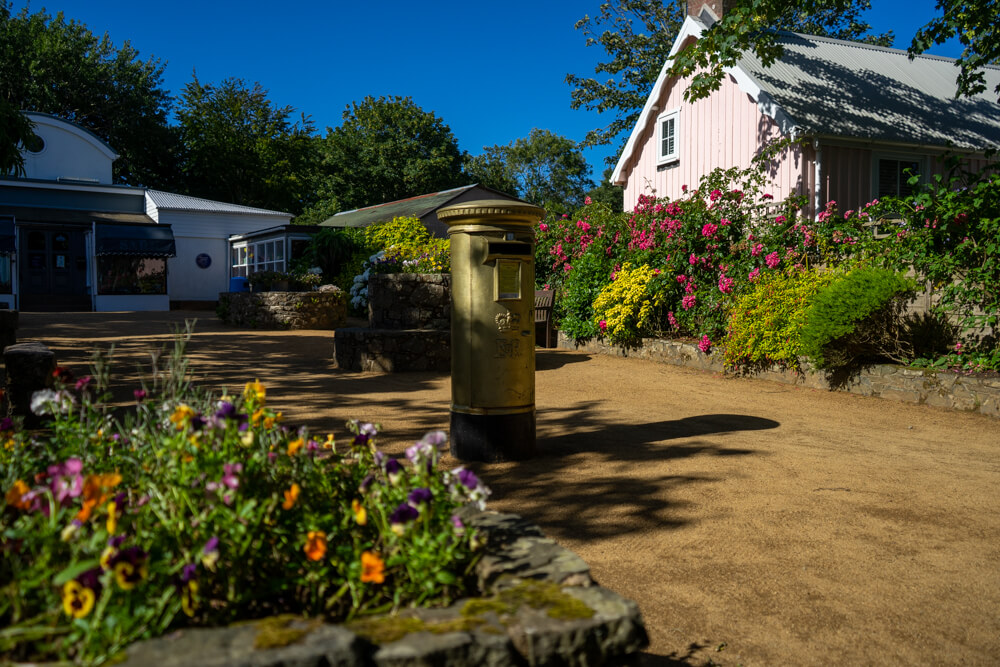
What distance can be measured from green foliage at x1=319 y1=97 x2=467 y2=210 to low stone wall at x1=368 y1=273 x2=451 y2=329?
3042cm

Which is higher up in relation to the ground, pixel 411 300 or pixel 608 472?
pixel 411 300

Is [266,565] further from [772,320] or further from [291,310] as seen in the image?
[291,310]

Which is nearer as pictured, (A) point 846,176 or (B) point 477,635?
(B) point 477,635

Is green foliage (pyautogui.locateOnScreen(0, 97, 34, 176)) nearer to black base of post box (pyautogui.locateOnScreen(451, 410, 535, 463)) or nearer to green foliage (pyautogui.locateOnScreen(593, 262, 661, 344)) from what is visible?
black base of post box (pyautogui.locateOnScreen(451, 410, 535, 463))

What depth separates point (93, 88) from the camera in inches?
1502

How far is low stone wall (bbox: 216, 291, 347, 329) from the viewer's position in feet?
55.4

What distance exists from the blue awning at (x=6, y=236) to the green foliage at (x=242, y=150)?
1504 centimetres

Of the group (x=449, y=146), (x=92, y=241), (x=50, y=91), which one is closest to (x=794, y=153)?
(x=92, y=241)

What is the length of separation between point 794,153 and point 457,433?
12.0 metres

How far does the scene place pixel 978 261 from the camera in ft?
26.5

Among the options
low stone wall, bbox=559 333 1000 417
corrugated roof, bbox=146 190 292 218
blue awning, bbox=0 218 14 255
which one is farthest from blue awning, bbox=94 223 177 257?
low stone wall, bbox=559 333 1000 417

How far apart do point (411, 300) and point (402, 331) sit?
70 centimetres

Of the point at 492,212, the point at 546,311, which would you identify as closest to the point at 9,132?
the point at 492,212

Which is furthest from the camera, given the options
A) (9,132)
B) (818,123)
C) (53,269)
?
(53,269)
